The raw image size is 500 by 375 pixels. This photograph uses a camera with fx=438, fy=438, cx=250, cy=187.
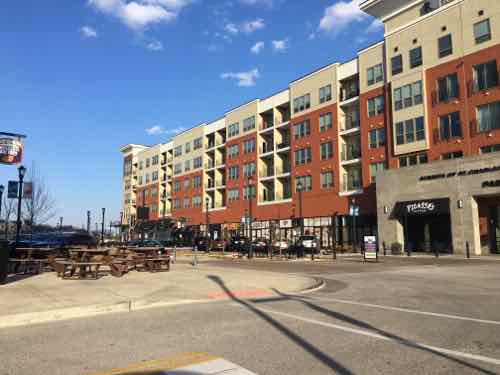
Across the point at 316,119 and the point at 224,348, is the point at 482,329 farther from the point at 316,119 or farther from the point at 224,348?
the point at 316,119

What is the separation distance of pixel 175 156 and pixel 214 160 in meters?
14.3

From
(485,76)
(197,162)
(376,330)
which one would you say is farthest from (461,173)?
(197,162)

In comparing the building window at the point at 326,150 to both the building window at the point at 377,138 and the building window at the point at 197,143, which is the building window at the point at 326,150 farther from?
the building window at the point at 197,143

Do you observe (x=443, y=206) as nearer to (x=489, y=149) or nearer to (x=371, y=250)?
(x=489, y=149)

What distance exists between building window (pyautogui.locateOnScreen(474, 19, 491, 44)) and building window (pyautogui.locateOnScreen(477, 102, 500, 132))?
18.0 feet

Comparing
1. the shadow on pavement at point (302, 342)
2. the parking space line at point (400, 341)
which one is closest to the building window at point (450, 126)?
the shadow on pavement at point (302, 342)

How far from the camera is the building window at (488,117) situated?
34.0 m

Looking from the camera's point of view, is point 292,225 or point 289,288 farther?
point 292,225

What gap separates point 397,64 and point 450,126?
8.76 meters

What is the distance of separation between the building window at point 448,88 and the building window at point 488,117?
266 cm

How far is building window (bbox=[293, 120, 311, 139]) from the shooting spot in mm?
53844

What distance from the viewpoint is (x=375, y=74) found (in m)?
44.9

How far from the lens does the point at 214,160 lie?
74.9m

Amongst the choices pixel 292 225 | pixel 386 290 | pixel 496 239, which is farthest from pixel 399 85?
pixel 386 290
